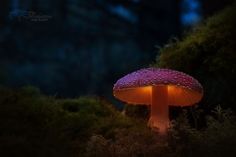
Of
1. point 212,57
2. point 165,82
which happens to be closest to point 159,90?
point 165,82

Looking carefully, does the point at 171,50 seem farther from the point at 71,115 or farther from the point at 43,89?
the point at 43,89

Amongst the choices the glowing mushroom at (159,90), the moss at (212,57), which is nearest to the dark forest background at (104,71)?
the moss at (212,57)

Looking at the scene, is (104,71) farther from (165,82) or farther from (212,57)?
(165,82)

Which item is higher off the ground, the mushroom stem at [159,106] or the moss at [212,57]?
the moss at [212,57]

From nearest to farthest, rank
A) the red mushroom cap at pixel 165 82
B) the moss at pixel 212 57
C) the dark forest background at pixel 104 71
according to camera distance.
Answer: the dark forest background at pixel 104 71 < the red mushroom cap at pixel 165 82 < the moss at pixel 212 57

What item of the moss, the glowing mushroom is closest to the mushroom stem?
the glowing mushroom

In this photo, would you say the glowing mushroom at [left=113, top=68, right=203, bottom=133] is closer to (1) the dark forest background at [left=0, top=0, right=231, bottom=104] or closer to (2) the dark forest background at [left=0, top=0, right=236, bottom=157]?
(2) the dark forest background at [left=0, top=0, right=236, bottom=157]

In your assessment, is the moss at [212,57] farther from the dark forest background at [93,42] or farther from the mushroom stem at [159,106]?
the dark forest background at [93,42]

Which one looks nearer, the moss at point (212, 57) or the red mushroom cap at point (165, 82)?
the red mushroom cap at point (165, 82)
